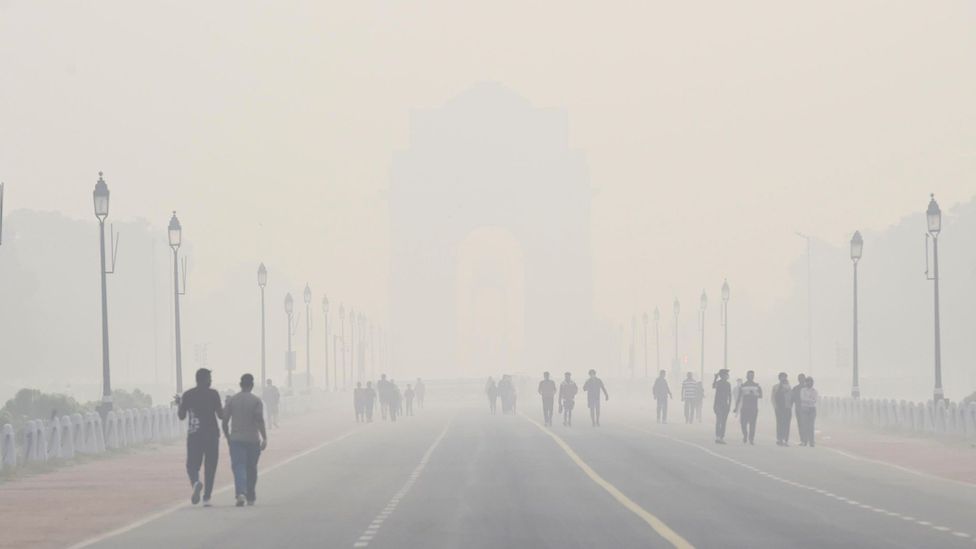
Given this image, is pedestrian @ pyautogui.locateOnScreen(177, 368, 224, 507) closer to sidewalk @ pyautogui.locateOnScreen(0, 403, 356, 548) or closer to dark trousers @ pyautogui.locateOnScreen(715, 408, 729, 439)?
sidewalk @ pyautogui.locateOnScreen(0, 403, 356, 548)

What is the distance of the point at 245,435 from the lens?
2889cm

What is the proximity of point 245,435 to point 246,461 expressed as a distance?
0.50 metres

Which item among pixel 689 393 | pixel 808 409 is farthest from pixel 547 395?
pixel 808 409

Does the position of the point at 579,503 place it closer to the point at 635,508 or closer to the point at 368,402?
the point at 635,508

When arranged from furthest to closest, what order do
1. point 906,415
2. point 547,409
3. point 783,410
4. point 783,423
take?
point 547,409 < point 906,415 < point 783,410 < point 783,423

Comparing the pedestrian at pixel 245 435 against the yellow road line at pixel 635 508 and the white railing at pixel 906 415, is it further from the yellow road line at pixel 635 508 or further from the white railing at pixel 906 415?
the white railing at pixel 906 415

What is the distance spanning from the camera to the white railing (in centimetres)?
5028

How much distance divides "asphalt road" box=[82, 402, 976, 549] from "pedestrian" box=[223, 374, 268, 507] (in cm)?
55

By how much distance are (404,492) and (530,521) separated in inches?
266

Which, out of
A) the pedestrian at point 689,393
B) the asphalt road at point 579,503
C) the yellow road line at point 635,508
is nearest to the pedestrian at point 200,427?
the asphalt road at point 579,503

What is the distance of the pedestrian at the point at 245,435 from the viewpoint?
2891cm

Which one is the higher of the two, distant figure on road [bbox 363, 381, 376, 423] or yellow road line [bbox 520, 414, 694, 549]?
yellow road line [bbox 520, 414, 694, 549]

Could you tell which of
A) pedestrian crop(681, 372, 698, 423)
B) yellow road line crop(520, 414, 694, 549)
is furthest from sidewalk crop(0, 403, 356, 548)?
pedestrian crop(681, 372, 698, 423)

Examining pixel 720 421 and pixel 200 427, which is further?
pixel 720 421
